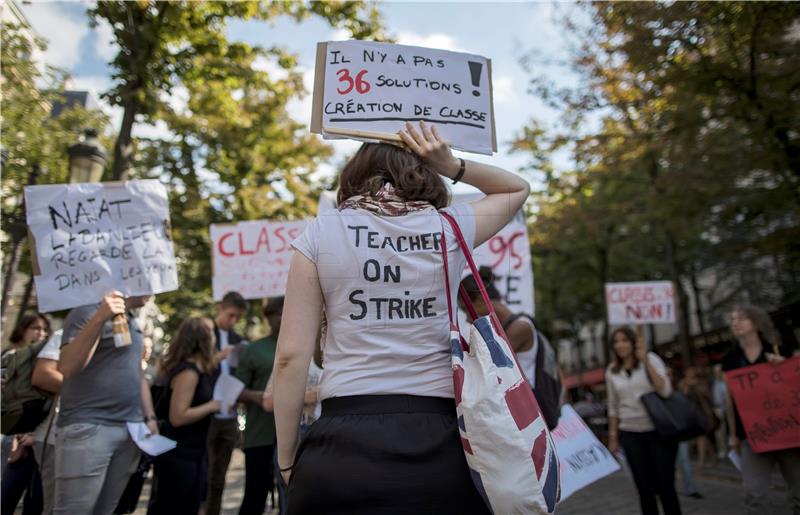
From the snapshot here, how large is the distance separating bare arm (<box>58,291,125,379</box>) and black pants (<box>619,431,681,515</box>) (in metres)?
4.61

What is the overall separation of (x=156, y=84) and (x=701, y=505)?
9.90m

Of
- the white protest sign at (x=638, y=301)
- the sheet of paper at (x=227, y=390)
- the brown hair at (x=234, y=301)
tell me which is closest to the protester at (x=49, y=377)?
A: the sheet of paper at (x=227, y=390)

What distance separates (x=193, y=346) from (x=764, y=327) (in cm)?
474

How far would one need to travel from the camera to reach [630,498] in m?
9.70

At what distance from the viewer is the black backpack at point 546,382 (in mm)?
4309

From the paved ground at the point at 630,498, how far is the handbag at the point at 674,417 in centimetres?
141

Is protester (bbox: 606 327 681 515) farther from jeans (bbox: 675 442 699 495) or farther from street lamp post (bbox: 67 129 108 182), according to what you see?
street lamp post (bbox: 67 129 108 182)

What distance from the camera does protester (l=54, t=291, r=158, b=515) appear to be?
385cm

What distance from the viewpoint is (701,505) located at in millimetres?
8672

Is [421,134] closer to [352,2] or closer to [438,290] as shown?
[438,290]

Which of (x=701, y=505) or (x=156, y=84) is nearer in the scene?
(x=701, y=505)

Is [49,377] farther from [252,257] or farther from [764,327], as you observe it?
[764,327]

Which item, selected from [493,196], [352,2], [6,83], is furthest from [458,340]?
[352,2]

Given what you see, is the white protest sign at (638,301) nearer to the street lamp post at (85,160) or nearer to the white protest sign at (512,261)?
the white protest sign at (512,261)
